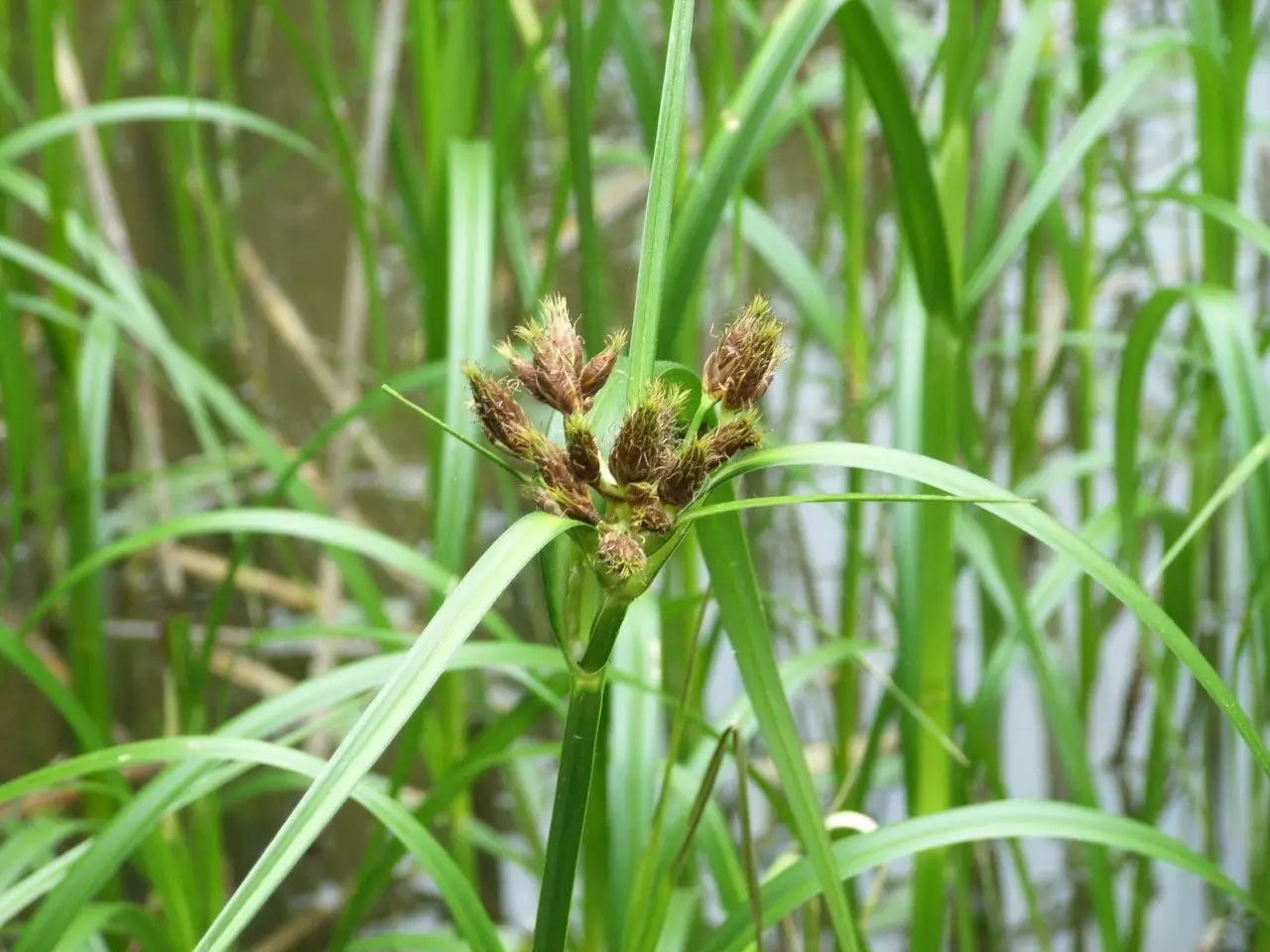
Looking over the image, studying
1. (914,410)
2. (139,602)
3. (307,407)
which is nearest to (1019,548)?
(914,410)

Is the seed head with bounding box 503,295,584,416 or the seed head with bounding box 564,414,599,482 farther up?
the seed head with bounding box 503,295,584,416

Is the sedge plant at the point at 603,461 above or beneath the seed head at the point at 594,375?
beneath

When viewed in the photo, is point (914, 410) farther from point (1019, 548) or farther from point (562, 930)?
point (1019, 548)

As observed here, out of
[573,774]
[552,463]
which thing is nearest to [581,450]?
[552,463]

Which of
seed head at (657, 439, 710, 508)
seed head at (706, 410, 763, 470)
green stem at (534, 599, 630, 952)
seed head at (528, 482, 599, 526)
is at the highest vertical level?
seed head at (706, 410, 763, 470)

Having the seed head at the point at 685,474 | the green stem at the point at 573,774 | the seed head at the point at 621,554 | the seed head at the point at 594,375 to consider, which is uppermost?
the seed head at the point at 594,375

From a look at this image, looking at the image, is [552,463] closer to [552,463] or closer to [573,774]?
[552,463]
